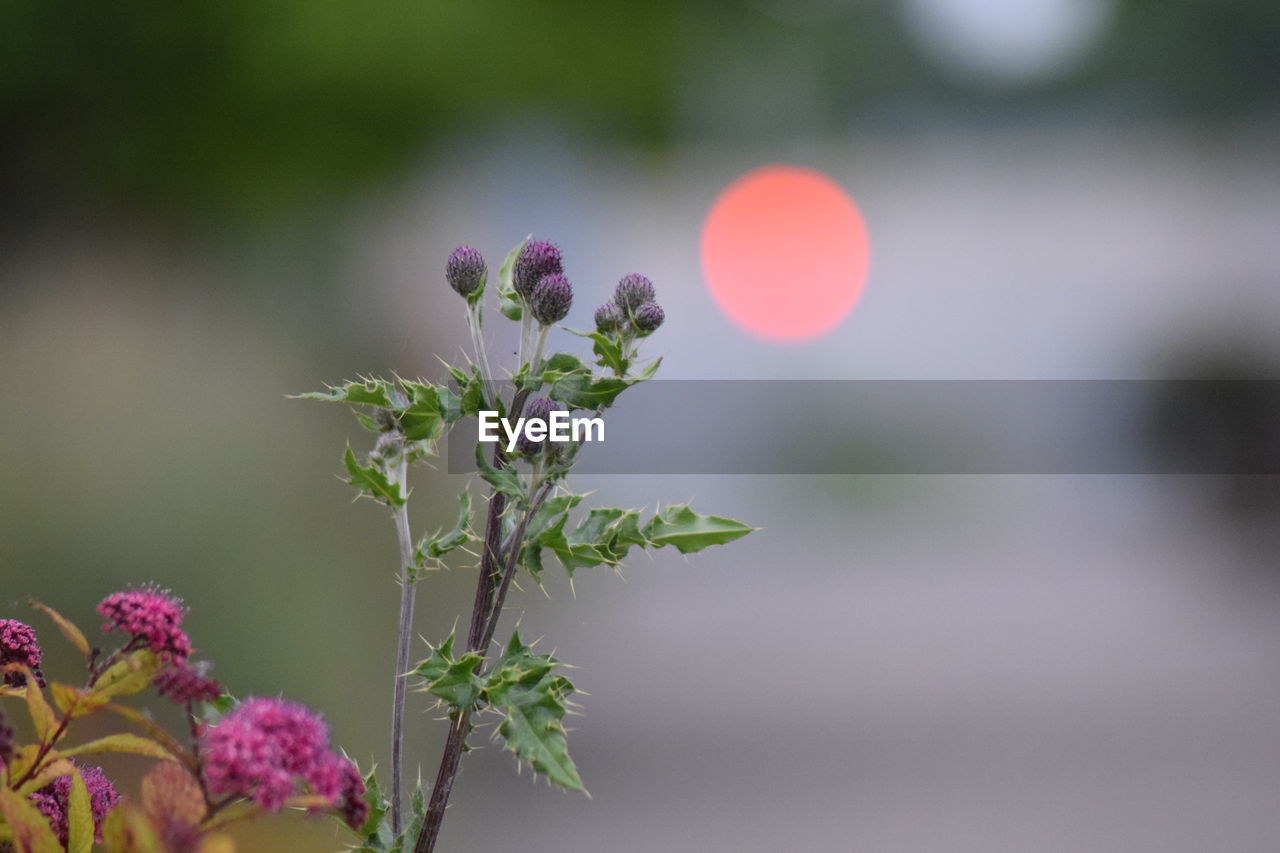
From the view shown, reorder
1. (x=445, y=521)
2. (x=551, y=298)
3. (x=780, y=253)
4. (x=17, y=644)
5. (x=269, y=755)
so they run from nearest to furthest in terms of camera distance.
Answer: (x=269, y=755) → (x=17, y=644) → (x=551, y=298) → (x=445, y=521) → (x=780, y=253)

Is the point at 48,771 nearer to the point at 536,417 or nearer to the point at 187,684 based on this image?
the point at 187,684

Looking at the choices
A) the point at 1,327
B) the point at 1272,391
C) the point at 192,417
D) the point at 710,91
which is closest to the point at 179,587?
the point at 192,417

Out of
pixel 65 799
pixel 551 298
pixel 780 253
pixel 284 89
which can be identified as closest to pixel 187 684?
pixel 65 799

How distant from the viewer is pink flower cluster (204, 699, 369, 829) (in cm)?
28

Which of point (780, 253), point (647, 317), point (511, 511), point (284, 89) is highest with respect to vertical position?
point (780, 253)

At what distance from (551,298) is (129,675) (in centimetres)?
24

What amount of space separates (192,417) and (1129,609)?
3.90 metres

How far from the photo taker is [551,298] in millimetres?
503

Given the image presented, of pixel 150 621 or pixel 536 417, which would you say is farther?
pixel 536 417

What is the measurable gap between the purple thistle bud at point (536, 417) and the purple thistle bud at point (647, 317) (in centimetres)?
7

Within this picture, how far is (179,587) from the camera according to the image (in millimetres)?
2393

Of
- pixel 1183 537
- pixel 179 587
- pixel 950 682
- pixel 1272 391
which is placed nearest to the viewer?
pixel 179 587

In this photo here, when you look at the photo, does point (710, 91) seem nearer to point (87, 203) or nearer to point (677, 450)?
point (677, 450)
